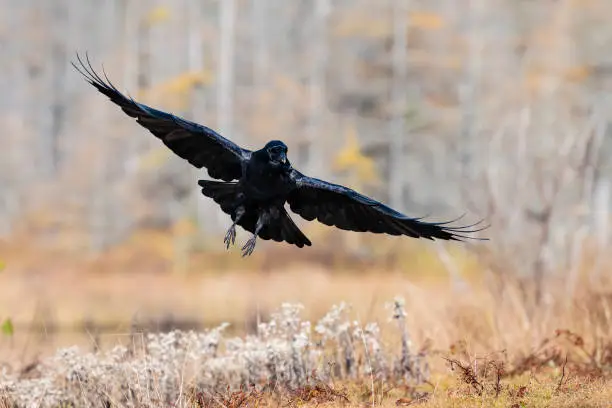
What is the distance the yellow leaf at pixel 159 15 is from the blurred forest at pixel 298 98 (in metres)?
0.10

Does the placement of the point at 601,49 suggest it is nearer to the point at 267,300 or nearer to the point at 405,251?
the point at 405,251

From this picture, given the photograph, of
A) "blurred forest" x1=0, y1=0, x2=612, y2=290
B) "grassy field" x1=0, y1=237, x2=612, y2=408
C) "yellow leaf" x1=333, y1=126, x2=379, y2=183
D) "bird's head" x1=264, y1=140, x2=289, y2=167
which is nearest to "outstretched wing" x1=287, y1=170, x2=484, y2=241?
"bird's head" x1=264, y1=140, x2=289, y2=167

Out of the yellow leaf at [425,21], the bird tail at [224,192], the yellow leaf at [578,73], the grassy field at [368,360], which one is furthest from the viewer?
the yellow leaf at [578,73]

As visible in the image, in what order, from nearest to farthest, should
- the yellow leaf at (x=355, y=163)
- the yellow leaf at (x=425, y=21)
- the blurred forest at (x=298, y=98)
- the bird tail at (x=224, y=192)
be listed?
the bird tail at (x=224, y=192) → the yellow leaf at (x=355, y=163) → the blurred forest at (x=298, y=98) → the yellow leaf at (x=425, y=21)

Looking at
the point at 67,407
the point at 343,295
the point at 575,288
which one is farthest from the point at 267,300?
the point at 67,407

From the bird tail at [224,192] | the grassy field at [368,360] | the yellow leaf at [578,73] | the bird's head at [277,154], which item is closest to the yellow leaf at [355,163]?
the yellow leaf at [578,73]

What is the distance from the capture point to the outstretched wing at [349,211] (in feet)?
21.6

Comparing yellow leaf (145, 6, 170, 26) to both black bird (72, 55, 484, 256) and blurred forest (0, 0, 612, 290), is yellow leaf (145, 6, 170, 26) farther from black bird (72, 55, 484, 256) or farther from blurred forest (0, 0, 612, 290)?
black bird (72, 55, 484, 256)

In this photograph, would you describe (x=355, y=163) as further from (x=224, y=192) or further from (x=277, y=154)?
(x=277, y=154)

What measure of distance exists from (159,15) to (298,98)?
5.07 metres

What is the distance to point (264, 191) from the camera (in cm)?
668

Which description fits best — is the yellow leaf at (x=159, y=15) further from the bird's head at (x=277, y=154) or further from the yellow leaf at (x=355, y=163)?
the bird's head at (x=277, y=154)

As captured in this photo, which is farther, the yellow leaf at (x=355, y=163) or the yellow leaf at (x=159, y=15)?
the yellow leaf at (x=159, y=15)

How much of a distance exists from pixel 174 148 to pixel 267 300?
11.4 m
